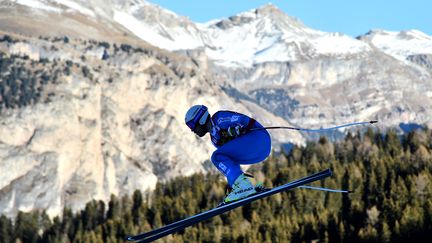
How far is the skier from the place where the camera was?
1656 centimetres

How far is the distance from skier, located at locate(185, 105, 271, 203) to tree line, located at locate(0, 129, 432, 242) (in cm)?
8034

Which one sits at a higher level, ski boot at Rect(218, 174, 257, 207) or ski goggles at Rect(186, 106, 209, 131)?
ski goggles at Rect(186, 106, 209, 131)

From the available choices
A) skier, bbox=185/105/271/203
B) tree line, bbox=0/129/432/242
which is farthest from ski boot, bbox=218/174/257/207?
tree line, bbox=0/129/432/242

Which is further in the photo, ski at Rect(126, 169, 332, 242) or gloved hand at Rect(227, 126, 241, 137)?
gloved hand at Rect(227, 126, 241, 137)

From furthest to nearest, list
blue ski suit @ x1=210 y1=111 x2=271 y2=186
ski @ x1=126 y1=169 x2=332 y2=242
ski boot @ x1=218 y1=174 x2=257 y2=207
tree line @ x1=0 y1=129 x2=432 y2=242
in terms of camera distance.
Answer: tree line @ x1=0 y1=129 x2=432 y2=242
blue ski suit @ x1=210 y1=111 x2=271 y2=186
ski boot @ x1=218 y1=174 x2=257 y2=207
ski @ x1=126 y1=169 x2=332 y2=242

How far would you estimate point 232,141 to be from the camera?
667 inches

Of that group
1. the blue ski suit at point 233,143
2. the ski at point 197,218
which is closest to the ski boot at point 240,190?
the blue ski suit at point 233,143

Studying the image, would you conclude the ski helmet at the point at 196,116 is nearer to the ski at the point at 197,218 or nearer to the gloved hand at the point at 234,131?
the gloved hand at the point at 234,131

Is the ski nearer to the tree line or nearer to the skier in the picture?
the skier

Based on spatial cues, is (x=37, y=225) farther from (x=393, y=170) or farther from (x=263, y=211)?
(x=393, y=170)

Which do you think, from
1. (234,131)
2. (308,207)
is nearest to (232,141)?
(234,131)

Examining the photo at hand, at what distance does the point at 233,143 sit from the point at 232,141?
0.17ft

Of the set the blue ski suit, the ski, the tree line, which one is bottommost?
the tree line

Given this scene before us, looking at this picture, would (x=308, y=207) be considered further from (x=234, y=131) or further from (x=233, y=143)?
(x=234, y=131)
